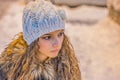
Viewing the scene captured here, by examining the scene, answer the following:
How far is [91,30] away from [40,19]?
245 cm

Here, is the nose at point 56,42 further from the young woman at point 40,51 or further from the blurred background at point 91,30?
the blurred background at point 91,30

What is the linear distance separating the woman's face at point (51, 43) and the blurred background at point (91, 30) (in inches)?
Answer: 54.7

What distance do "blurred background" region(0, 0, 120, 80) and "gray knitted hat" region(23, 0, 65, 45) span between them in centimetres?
141

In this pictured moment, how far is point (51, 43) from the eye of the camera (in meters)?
1.32

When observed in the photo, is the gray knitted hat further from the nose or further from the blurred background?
the blurred background

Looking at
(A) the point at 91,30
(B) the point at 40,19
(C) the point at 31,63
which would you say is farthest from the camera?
(A) the point at 91,30

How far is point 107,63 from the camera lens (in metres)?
3.08

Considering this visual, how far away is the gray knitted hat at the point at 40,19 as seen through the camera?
4.24ft

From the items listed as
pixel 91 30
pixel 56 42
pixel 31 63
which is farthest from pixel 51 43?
pixel 91 30

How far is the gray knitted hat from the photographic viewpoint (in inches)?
50.9

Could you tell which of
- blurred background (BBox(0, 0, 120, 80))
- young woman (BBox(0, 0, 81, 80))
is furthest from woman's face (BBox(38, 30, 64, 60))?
blurred background (BBox(0, 0, 120, 80))

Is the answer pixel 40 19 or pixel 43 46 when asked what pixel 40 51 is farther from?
pixel 40 19

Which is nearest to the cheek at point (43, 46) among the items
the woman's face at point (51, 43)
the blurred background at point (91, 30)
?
the woman's face at point (51, 43)

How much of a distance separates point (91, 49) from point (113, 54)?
206mm
